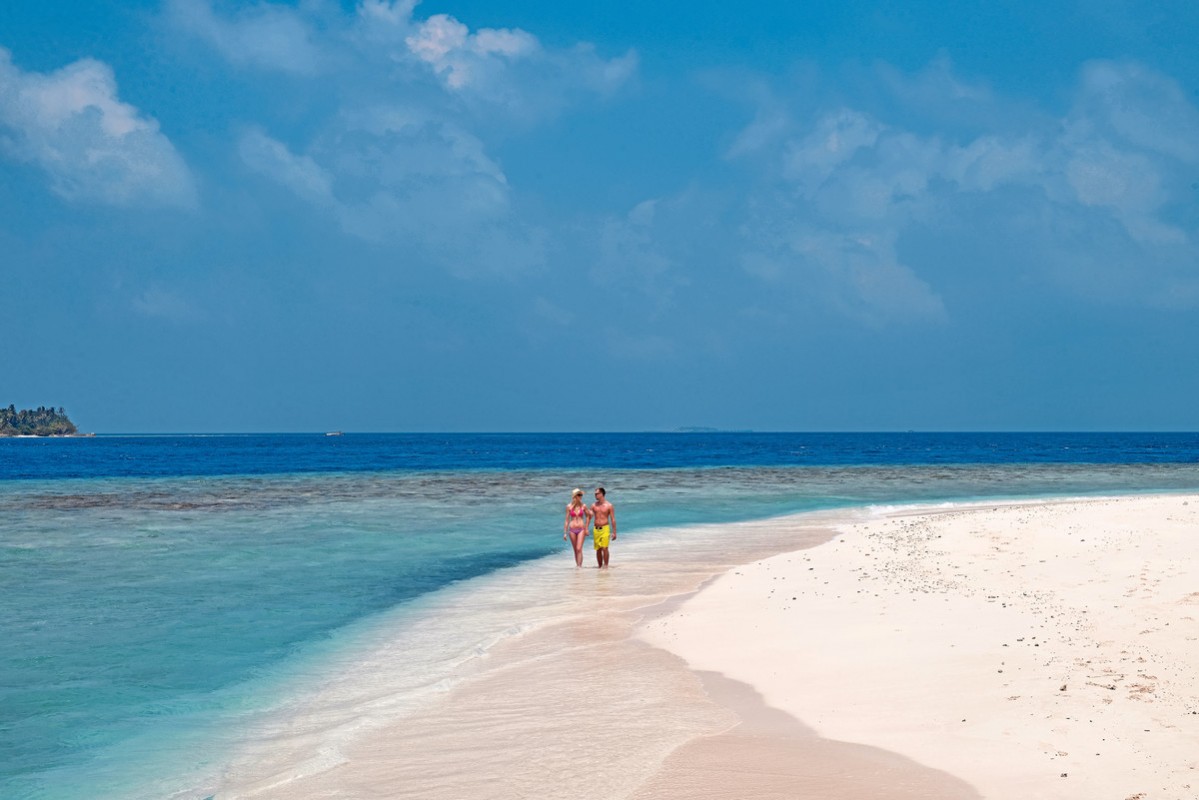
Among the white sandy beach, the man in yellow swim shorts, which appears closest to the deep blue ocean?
the white sandy beach

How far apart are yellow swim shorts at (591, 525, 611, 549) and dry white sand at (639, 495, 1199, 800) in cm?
304

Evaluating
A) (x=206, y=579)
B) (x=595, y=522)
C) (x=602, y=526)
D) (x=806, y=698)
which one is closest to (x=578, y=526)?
(x=595, y=522)

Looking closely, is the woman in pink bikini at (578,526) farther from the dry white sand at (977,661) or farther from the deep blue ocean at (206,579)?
the dry white sand at (977,661)

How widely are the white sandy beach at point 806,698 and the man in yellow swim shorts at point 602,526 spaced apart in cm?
326

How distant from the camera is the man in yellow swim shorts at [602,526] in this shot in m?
19.2

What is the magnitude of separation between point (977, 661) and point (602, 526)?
416 inches

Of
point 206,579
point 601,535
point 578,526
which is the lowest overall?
point 206,579

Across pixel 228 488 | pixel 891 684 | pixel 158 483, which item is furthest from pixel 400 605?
pixel 158 483

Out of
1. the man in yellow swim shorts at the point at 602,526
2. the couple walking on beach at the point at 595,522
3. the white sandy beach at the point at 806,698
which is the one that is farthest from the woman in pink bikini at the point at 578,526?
the white sandy beach at the point at 806,698

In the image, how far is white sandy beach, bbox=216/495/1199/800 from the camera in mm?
6820

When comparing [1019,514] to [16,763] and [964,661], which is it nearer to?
[964,661]

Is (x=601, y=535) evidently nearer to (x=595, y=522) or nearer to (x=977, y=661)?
(x=595, y=522)

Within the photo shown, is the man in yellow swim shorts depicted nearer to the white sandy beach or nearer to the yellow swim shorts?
the yellow swim shorts

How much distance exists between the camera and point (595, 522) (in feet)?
63.8
